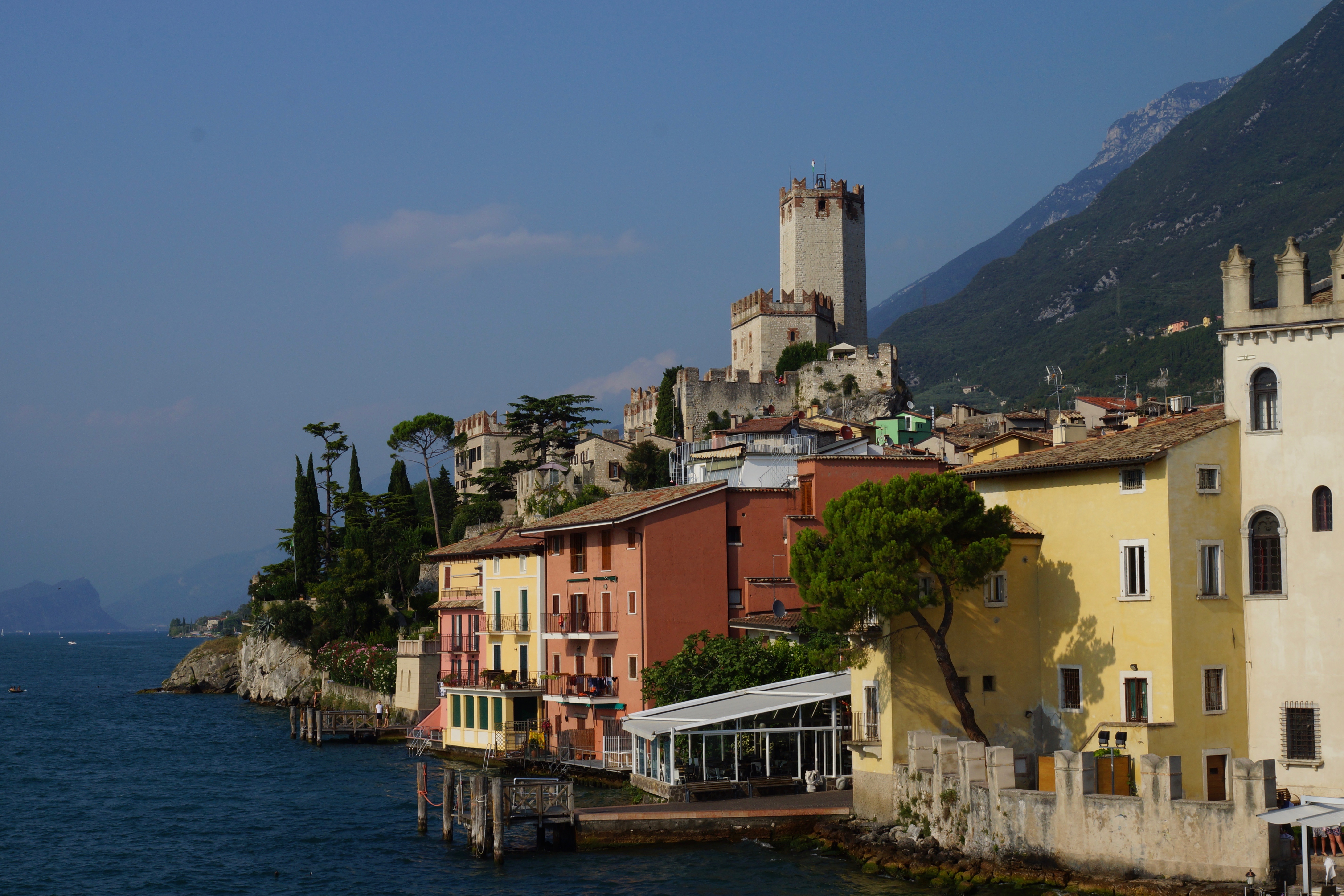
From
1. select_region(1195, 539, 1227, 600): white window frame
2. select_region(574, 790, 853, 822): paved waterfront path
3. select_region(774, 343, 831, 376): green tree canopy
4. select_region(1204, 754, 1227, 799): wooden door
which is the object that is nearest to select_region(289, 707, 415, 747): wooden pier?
select_region(574, 790, 853, 822): paved waterfront path

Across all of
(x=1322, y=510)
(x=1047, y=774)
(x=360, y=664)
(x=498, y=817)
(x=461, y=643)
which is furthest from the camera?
(x=360, y=664)

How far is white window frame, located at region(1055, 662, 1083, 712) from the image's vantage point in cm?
3125

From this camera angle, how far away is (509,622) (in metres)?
51.8

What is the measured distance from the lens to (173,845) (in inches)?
1496

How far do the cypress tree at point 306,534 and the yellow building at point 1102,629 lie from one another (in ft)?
210

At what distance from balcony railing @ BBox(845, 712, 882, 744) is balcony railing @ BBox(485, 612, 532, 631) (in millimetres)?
19658

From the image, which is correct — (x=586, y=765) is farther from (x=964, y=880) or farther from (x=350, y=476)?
(x=350, y=476)

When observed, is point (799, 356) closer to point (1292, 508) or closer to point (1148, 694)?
point (1292, 508)

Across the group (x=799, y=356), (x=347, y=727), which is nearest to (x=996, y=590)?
(x=347, y=727)

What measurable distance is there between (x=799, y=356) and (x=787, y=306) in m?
6.05

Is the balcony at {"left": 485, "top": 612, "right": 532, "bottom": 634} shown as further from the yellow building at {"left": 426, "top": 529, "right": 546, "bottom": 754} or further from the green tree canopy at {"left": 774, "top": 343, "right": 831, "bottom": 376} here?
the green tree canopy at {"left": 774, "top": 343, "right": 831, "bottom": 376}

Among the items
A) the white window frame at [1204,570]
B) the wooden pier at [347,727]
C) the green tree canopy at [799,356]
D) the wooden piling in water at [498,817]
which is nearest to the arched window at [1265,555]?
the white window frame at [1204,570]

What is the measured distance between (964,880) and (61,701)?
86073 millimetres

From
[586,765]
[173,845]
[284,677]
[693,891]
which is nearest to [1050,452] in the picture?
[693,891]
